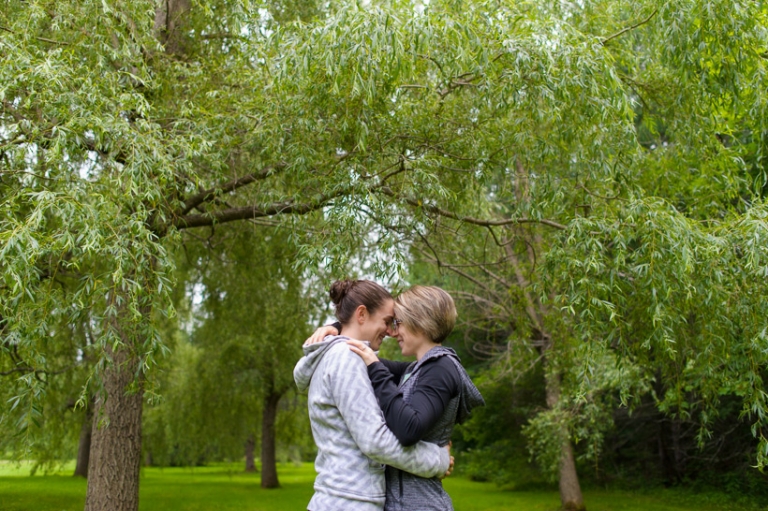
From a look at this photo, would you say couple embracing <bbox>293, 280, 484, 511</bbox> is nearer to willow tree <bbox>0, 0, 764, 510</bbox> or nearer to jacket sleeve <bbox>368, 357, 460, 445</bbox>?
jacket sleeve <bbox>368, 357, 460, 445</bbox>

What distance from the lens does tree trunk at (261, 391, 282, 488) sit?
17.9 m

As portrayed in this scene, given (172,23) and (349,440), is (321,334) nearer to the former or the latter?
(349,440)

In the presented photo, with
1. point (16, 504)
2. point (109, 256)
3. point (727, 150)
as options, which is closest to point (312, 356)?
point (109, 256)

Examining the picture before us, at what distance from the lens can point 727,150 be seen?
6.30m

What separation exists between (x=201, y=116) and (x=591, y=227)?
3.50 meters

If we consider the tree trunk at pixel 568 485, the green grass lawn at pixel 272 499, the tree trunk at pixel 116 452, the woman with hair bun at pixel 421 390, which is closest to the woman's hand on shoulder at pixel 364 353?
the woman with hair bun at pixel 421 390

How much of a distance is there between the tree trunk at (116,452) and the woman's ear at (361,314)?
14.8ft

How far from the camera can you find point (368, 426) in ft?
6.41

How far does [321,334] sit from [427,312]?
39cm

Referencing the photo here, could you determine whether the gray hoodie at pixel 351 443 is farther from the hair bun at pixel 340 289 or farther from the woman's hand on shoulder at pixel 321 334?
the hair bun at pixel 340 289

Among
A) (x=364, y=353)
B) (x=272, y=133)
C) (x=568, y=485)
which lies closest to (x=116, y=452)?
(x=272, y=133)

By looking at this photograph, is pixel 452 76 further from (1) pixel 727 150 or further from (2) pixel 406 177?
(1) pixel 727 150

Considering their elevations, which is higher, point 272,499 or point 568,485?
point 568,485

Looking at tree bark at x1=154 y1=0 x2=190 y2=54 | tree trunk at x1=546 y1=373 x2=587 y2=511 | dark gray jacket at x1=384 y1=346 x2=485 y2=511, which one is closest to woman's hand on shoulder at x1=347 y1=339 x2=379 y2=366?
dark gray jacket at x1=384 y1=346 x2=485 y2=511
